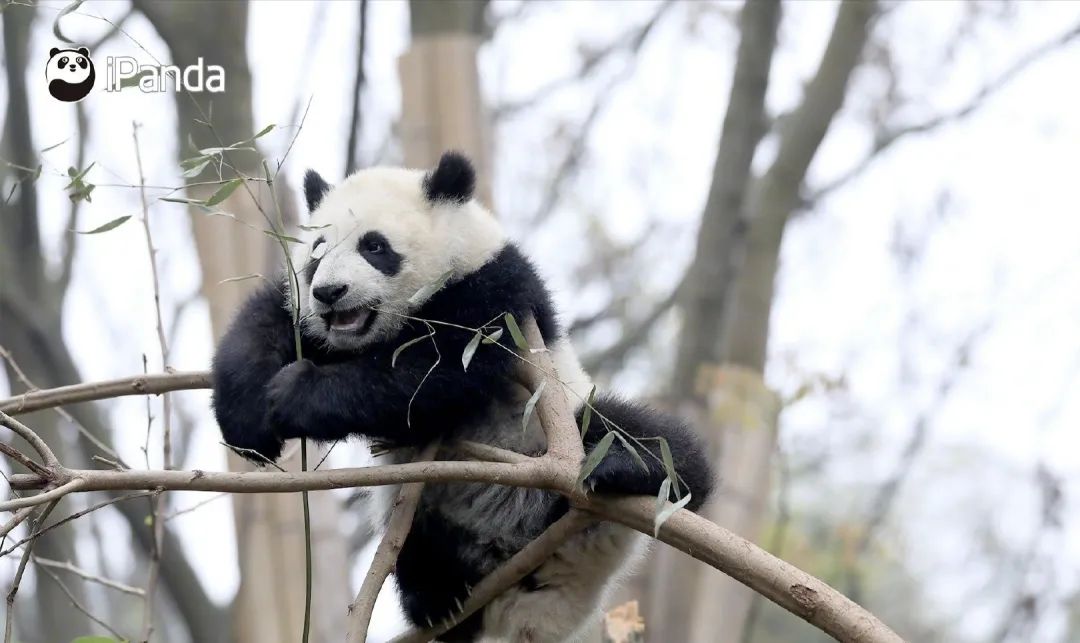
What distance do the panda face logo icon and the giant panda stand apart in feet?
5.60

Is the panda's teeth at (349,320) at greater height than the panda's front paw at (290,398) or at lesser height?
greater

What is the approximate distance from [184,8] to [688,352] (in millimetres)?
4125

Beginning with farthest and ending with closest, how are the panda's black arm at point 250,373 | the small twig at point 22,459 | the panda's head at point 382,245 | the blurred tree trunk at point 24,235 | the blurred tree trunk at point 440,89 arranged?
1. the blurred tree trunk at point 24,235
2. the blurred tree trunk at point 440,89
3. the panda's head at point 382,245
4. the panda's black arm at point 250,373
5. the small twig at point 22,459

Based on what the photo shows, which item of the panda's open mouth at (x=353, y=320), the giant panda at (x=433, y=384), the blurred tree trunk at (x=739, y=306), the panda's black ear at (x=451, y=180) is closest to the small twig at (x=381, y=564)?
the giant panda at (x=433, y=384)

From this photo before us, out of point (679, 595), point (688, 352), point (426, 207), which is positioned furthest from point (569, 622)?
point (688, 352)

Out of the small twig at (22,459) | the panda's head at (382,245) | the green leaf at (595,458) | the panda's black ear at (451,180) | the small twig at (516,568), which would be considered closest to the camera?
the small twig at (22,459)

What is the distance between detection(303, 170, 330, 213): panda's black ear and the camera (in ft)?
15.0

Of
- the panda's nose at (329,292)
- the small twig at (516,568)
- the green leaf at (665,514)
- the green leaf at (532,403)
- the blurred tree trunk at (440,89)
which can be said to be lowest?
the small twig at (516,568)

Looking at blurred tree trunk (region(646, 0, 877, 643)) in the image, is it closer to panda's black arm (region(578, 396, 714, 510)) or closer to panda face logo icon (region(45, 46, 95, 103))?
panda's black arm (region(578, 396, 714, 510))

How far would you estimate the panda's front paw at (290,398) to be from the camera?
356 centimetres

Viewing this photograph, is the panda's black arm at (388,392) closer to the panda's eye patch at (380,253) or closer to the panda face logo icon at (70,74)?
the panda's eye patch at (380,253)

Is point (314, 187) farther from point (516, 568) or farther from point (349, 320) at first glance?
point (516, 568)

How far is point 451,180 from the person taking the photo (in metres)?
4.33

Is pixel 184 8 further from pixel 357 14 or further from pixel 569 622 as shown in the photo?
pixel 569 622
